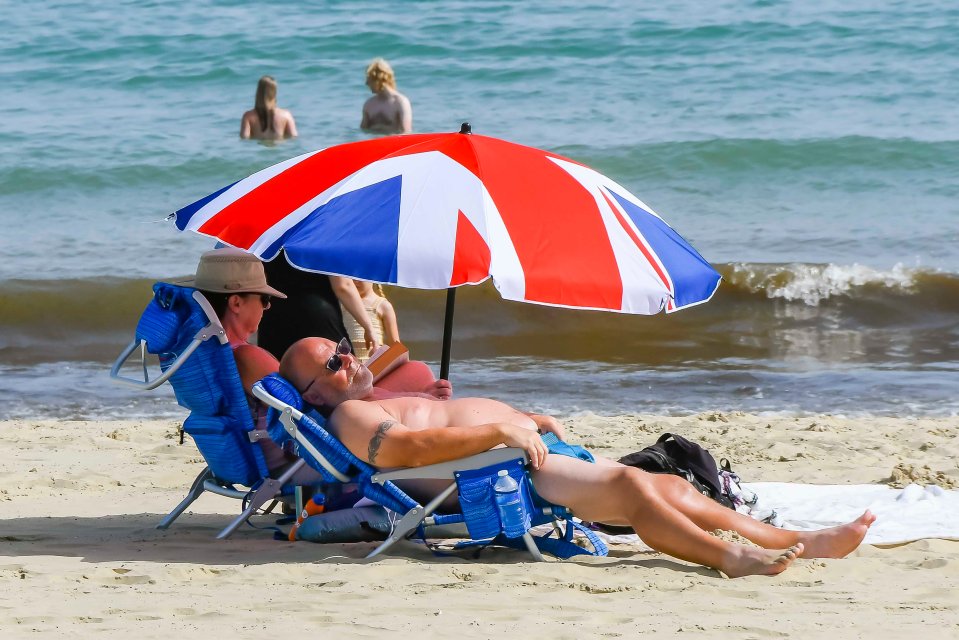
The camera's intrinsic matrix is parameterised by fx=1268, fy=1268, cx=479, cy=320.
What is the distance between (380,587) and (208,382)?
1.11 meters

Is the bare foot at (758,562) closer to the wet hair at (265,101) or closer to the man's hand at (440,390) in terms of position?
the man's hand at (440,390)

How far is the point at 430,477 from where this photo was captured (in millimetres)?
4164

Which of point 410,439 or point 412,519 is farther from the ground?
point 410,439

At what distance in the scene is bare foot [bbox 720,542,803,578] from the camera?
3953 millimetres

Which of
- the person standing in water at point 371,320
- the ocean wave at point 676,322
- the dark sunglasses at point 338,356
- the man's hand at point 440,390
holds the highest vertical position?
the dark sunglasses at point 338,356

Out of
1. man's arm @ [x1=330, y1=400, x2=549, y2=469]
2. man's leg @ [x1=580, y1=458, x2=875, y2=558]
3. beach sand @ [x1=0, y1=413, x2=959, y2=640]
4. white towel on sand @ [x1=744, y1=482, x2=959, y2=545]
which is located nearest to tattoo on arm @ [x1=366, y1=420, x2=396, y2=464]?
man's arm @ [x1=330, y1=400, x2=549, y2=469]

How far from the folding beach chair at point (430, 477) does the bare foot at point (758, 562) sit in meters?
0.53

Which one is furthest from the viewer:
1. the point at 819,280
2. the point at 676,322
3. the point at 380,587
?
the point at 819,280

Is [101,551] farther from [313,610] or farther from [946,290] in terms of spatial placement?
[946,290]

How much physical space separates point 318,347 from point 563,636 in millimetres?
1467

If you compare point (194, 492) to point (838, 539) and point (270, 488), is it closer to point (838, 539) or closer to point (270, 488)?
point (270, 488)

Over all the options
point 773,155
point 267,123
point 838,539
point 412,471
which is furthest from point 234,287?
point 773,155

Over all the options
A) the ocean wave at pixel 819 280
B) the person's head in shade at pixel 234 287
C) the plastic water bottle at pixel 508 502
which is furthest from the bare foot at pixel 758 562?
the ocean wave at pixel 819 280

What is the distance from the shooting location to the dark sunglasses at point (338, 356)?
426cm
